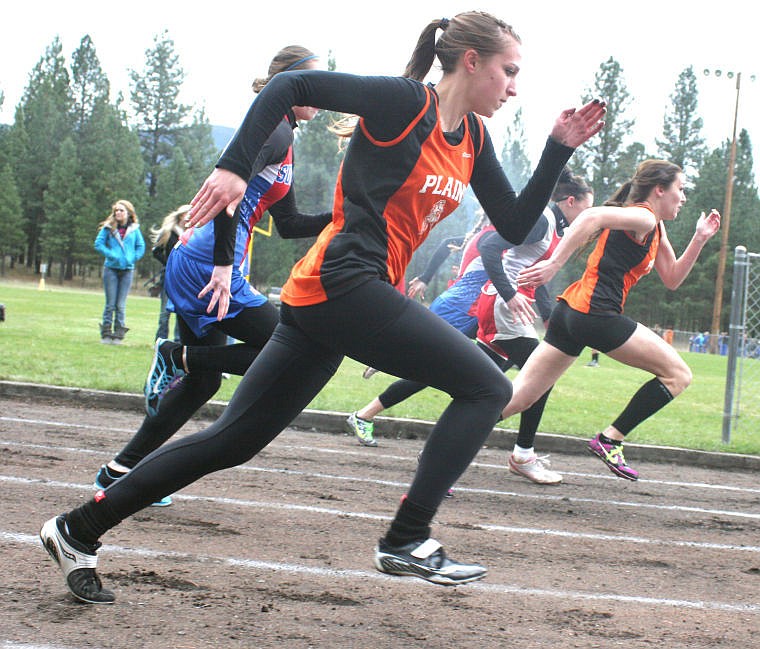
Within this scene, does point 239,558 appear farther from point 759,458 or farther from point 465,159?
point 759,458

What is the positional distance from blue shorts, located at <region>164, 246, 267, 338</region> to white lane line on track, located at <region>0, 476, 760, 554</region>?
0.89 meters

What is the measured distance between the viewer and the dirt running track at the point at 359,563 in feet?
9.93

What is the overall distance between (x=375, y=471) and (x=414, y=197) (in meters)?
3.63

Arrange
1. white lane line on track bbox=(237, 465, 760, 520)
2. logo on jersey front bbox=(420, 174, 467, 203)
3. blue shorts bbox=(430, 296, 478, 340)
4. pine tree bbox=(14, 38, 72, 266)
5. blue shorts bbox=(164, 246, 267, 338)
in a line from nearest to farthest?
logo on jersey front bbox=(420, 174, 467, 203)
blue shorts bbox=(164, 246, 267, 338)
white lane line on track bbox=(237, 465, 760, 520)
blue shorts bbox=(430, 296, 478, 340)
pine tree bbox=(14, 38, 72, 266)

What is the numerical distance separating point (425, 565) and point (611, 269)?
11.7ft

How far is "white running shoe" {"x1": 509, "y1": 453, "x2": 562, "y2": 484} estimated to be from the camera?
6.46 metres

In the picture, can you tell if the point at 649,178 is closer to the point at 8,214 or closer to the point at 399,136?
the point at 399,136

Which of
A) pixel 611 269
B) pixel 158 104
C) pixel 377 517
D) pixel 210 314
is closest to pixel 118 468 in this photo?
pixel 210 314

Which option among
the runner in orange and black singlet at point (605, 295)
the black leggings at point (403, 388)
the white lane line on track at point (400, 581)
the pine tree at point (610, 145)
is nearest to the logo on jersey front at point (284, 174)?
the white lane line on track at point (400, 581)

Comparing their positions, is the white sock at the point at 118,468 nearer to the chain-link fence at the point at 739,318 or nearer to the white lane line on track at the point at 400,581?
the white lane line on track at the point at 400,581

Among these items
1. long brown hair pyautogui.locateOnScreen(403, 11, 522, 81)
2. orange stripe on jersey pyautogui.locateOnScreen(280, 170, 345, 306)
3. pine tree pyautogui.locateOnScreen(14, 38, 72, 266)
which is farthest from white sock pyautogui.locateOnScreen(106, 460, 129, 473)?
pine tree pyautogui.locateOnScreen(14, 38, 72, 266)

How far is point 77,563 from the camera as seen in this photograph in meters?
3.09

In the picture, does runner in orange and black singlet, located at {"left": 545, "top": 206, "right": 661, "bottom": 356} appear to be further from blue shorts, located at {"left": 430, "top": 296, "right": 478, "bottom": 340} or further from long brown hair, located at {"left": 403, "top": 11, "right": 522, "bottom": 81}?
long brown hair, located at {"left": 403, "top": 11, "right": 522, "bottom": 81}

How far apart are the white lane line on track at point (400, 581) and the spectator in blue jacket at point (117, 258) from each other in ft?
35.6
